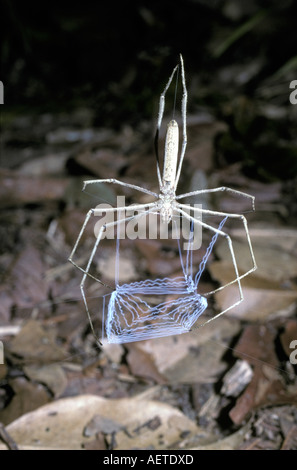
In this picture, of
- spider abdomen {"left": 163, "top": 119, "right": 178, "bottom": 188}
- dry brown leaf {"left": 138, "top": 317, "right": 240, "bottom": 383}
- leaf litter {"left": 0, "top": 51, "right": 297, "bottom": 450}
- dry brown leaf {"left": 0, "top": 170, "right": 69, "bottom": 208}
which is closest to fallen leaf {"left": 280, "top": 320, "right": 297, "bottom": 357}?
leaf litter {"left": 0, "top": 51, "right": 297, "bottom": 450}

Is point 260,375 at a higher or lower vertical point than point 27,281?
lower

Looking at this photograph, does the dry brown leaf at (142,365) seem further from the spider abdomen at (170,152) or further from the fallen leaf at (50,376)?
the spider abdomen at (170,152)

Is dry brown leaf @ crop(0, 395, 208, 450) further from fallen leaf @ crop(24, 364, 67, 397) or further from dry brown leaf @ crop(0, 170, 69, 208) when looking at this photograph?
dry brown leaf @ crop(0, 170, 69, 208)

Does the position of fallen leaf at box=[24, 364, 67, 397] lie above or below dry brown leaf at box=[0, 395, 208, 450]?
above

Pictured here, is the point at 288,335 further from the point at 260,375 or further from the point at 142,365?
the point at 142,365

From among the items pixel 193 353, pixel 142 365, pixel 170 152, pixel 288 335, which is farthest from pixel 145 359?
pixel 170 152

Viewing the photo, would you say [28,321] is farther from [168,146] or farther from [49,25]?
[49,25]

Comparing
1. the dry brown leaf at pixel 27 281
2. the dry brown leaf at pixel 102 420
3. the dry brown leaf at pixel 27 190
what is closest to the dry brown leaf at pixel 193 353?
the dry brown leaf at pixel 102 420

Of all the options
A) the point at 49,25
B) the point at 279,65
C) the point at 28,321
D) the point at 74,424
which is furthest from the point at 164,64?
the point at 74,424
